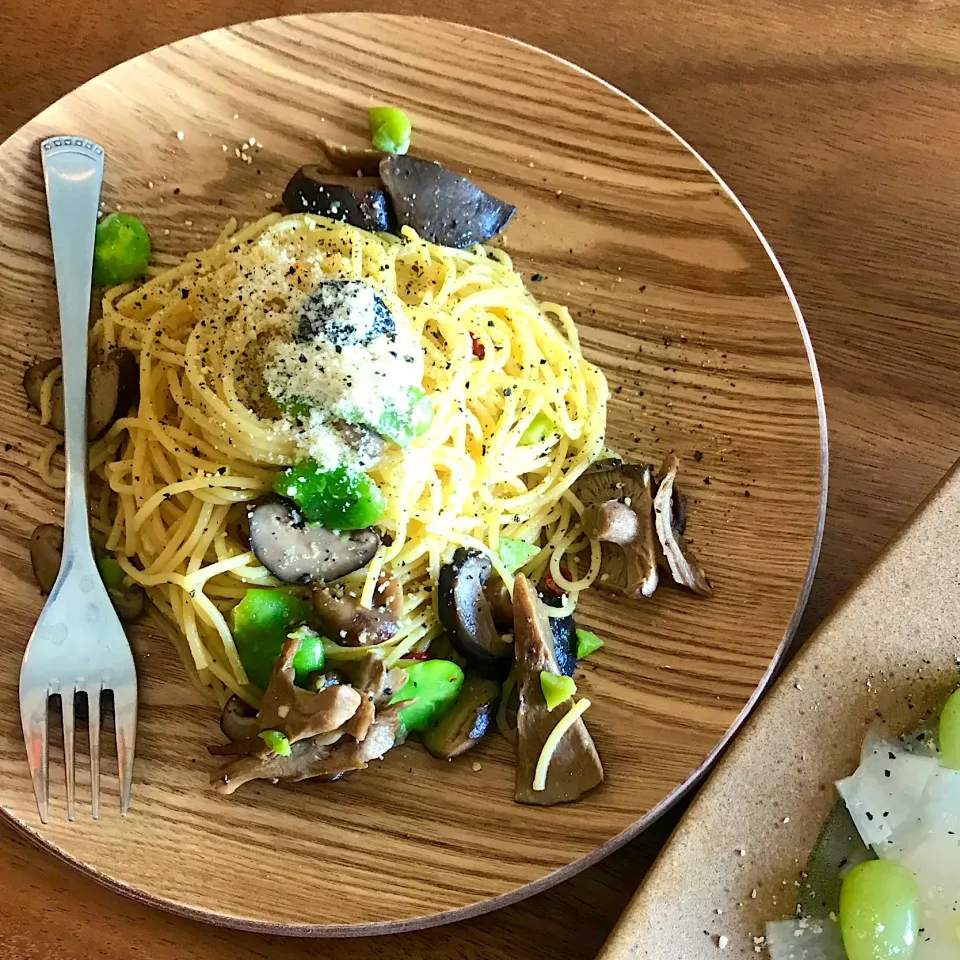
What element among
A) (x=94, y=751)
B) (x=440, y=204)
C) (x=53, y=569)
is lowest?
(x=94, y=751)

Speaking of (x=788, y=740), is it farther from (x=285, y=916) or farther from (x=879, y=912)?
(x=285, y=916)

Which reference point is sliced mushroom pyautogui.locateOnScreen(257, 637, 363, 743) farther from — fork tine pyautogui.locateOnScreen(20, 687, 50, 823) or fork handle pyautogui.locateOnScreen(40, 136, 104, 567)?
fork handle pyautogui.locateOnScreen(40, 136, 104, 567)

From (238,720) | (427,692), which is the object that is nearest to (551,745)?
(427,692)

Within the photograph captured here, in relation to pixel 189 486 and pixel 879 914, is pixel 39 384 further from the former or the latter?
pixel 879 914

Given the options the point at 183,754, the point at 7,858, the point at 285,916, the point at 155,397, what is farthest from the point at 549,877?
the point at 155,397

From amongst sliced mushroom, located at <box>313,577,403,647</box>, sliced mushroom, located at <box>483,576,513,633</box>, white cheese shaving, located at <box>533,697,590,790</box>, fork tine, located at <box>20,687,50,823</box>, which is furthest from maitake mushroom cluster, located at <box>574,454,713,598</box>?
fork tine, located at <box>20,687,50,823</box>

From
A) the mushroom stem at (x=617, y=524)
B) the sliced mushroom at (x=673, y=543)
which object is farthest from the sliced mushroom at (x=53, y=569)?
the sliced mushroom at (x=673, y=543)

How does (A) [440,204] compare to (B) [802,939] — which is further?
(A) [440,204]
